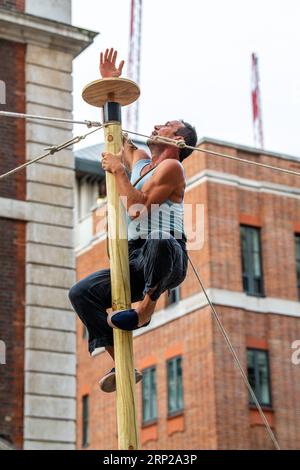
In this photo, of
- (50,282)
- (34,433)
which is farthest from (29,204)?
(34,433)

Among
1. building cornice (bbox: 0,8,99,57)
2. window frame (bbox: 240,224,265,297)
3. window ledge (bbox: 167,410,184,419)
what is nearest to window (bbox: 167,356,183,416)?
window ledge (bbox: 167,410,184,419)

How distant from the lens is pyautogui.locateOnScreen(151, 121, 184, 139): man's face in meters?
6.67

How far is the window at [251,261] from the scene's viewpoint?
1240 inches

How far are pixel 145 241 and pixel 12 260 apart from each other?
11119mm

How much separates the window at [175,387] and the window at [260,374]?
2.14 metres

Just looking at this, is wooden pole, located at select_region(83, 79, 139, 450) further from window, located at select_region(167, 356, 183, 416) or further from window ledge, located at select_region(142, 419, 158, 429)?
window ledge, located at select_region(142, 419, 158, 429)

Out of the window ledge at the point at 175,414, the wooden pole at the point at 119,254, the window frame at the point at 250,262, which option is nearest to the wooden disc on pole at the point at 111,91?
the wooden pole at the point at 119,254

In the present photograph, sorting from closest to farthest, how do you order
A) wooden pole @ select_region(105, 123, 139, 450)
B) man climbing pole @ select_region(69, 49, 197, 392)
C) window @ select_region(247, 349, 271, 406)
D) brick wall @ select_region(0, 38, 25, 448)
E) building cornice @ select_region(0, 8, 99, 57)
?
1. wooden pole @ select_region(105, 123, 139, 450)
2. man climbing pole @ select_region(69, 49, 197, 392)
3. brick wall @ select_region(0, 38, 25, 448)
4. building cornice @ select_region(0, 8, 99, 57)
5. window @ select_region(247, 349, 271, 406)

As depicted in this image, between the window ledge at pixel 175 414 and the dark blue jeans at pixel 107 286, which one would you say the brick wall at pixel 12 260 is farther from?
the window ledge at pixel 175 414

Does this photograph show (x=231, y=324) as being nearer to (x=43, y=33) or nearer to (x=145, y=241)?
(x=43, y=33)

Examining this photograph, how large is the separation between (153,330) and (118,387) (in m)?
27.0

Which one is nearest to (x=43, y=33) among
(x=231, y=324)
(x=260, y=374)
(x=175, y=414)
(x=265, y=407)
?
(x=231, y=324)

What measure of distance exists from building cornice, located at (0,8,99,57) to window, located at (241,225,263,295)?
13.7m

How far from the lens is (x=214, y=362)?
97.2 feet
